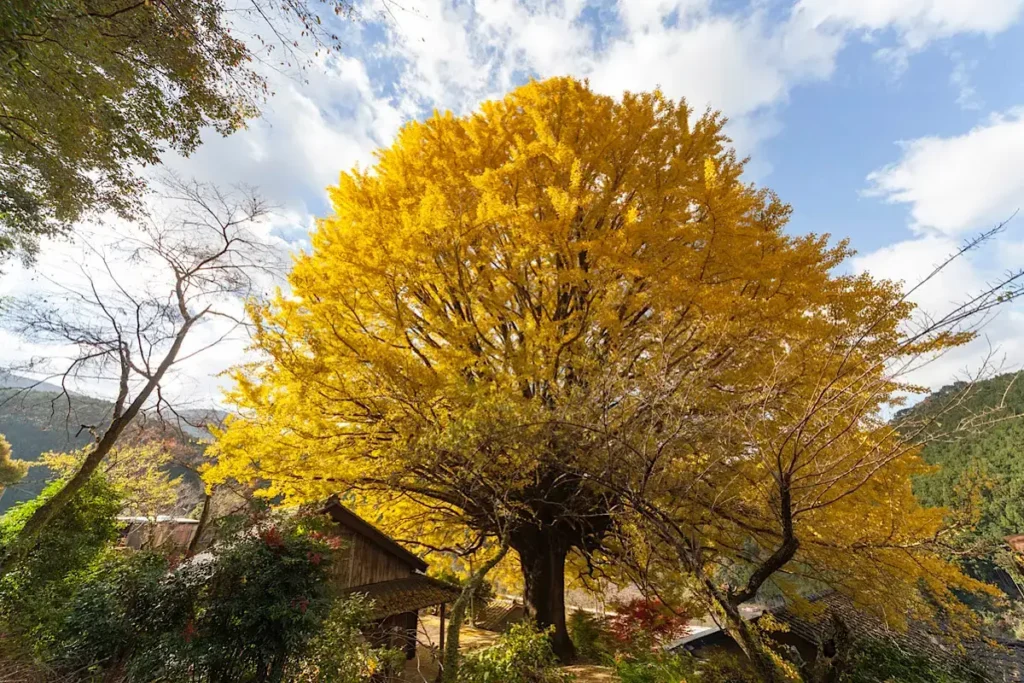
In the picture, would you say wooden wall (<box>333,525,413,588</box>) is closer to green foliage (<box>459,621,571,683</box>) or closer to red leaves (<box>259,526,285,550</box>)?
red leaves (<box>259,526,285,550</box>)

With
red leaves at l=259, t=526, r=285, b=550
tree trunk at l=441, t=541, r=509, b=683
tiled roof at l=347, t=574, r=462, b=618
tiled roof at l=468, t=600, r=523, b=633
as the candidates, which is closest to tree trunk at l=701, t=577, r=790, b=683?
tree trunk at l=441, t=541, r=509, b=683

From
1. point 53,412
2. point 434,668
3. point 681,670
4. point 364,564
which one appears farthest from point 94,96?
point 434,668

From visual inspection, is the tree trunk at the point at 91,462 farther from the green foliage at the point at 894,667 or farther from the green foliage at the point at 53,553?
the green foliage at the point at 894,667

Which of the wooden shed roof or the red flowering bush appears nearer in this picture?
the red flowering bush

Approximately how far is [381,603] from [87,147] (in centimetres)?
848

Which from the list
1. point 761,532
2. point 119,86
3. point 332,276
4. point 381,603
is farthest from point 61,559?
point 761,532

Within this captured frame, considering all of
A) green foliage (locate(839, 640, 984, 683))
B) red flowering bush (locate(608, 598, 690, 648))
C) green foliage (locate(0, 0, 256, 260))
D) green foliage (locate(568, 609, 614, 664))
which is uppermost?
green foliage (locate(0, 0, 256, 260))

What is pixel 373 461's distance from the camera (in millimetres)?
5113

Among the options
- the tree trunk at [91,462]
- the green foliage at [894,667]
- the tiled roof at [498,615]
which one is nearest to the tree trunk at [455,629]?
the green foliage at [894,667]

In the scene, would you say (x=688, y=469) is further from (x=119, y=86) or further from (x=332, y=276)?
(x=119, y=86)

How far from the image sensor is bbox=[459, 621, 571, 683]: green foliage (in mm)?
4629

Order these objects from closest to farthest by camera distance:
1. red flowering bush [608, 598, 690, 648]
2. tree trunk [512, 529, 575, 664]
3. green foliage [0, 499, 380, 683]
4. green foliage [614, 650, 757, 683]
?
1. green foliage [0, 499, 380, 683]
2. green foliage [614, 650, 757, 683]
3. tree trunk [512, 529, 575, 664]
4. red flowering bush [608, 598, 690, 648]

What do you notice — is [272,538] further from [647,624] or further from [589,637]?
[589,637]

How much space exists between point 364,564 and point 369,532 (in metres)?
0.63
